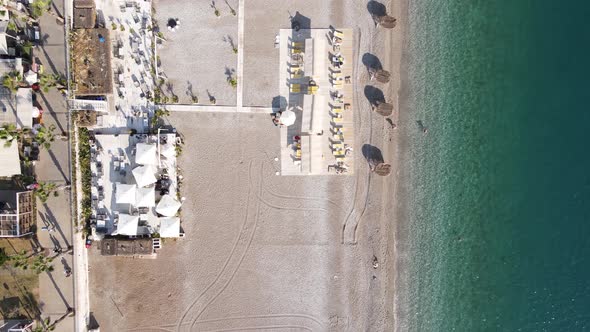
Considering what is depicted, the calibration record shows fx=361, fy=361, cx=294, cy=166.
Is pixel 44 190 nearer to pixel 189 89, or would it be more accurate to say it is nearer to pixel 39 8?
pixel 189 89

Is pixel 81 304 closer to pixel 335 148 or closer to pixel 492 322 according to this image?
pixel 335 148

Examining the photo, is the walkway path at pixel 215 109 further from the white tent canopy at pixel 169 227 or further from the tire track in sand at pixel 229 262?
the white tent canopy at pixel 169 227

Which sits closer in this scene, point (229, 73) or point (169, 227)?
point (169, 227)

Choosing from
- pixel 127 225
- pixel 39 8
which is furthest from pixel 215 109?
pixel 39 8

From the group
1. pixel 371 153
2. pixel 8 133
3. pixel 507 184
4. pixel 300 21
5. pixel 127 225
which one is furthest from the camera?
pixel 507 184

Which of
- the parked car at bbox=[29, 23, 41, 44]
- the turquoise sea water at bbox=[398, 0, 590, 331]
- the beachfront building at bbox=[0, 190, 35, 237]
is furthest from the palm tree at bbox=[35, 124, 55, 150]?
the turquoise sea water at bbox=[398, 0, 590, 331]

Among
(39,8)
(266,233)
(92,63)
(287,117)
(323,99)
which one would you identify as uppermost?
(39,8)

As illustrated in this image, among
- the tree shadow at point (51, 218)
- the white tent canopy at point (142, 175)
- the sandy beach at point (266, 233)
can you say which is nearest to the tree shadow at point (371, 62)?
the sandy beach at point (266, 233)
